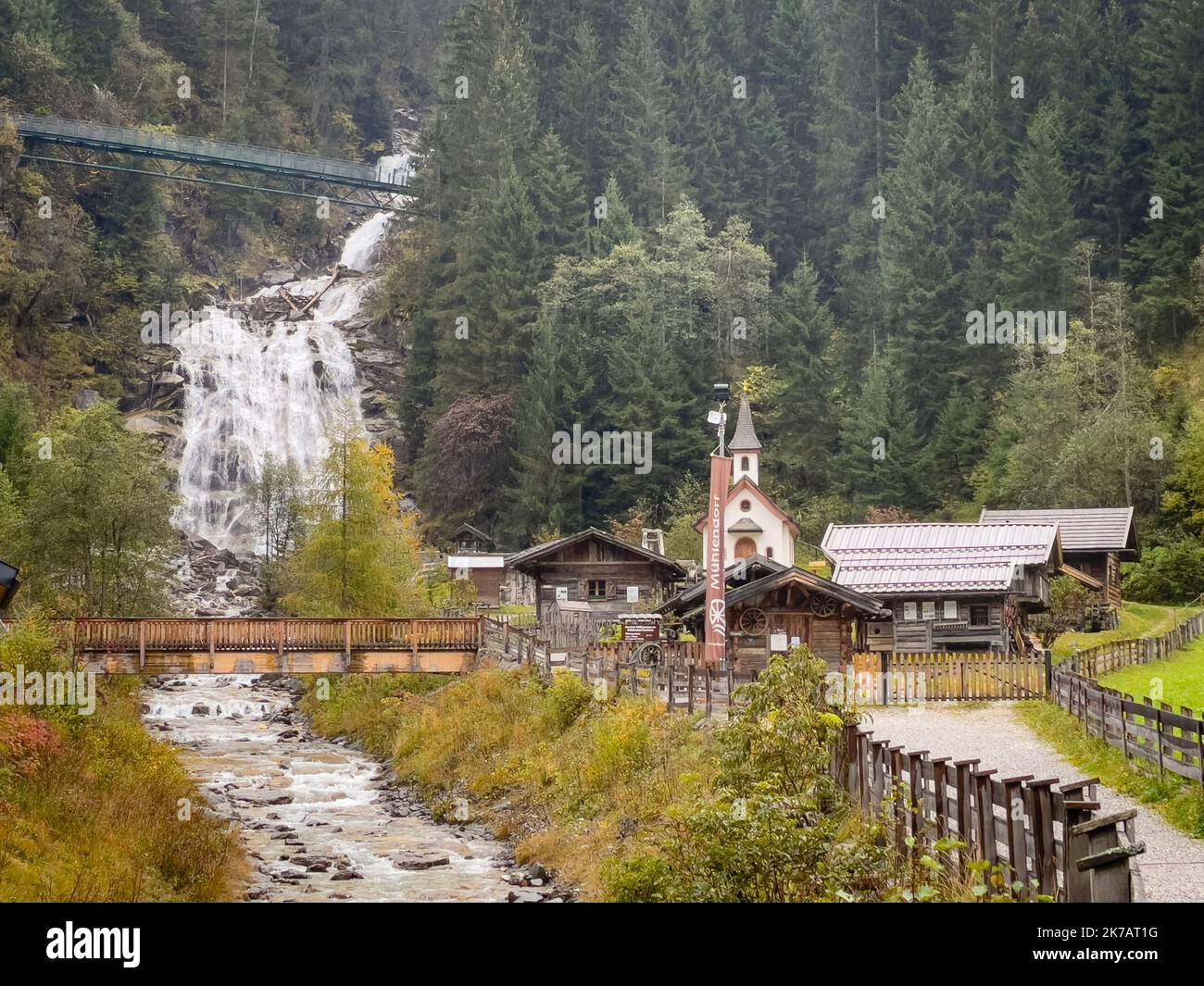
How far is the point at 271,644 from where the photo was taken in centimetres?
3900

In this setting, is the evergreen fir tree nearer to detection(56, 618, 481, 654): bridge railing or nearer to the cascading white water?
the cascading white water

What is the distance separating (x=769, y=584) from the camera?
131 ft

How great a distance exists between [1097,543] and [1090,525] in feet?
4.51

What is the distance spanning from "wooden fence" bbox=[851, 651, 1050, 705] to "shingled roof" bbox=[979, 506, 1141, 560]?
21035 millimetres

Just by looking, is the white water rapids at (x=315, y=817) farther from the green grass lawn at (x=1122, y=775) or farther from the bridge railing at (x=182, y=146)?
the bridge railing at (x=182, y=146)

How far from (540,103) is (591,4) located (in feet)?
32.8

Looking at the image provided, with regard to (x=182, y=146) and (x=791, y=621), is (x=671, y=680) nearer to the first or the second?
(x=791, y=621)

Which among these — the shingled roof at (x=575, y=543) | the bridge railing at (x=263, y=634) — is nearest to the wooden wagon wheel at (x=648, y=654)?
the bridge railing at (x=263, y=634)

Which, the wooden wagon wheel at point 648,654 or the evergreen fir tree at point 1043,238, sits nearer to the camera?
the wooden wagon wheel at point 648,654

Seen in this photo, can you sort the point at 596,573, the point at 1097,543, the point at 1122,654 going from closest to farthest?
the point at 1122,654 → the point at 596,573 → the point at 1097,543

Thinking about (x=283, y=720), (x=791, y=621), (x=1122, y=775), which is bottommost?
(x=283, y=720)

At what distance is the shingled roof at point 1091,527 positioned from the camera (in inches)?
2164

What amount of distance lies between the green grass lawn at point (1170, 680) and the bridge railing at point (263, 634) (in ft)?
54.9

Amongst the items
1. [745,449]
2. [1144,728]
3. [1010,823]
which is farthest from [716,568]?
[745,449]
